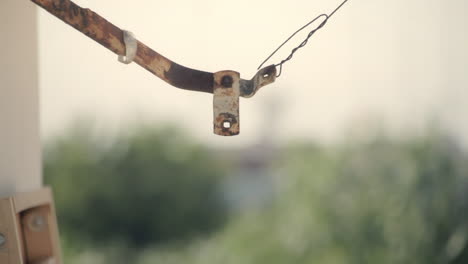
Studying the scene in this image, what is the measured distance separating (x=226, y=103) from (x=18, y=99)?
0.47 metres

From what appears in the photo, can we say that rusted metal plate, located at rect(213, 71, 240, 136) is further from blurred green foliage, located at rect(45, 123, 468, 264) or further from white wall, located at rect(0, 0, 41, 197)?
blurred green foliage, located at rect(45, 123, 468, 264)

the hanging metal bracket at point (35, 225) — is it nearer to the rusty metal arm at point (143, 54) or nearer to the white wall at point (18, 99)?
the white wall at point (18, 99)

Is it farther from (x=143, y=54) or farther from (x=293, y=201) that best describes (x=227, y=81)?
(x=293, y=201)

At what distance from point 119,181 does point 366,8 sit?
205 centimetres

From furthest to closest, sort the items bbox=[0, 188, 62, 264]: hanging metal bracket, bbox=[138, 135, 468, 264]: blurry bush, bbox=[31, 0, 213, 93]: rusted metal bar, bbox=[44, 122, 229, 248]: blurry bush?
bbox=[44, 122, 229, 248]: blurry bush, bbox=[138, 135, 468, 264]: blurry bush, bbox=[0, 188, 62, 264]: hanging metal bracket, bbox=[31, 0, 213, 93]: rusted metal bar

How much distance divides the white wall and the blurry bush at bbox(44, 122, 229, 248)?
3308mm

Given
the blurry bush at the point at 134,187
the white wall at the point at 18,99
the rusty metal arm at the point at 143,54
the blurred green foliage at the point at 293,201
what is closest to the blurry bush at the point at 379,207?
the blurred green foliage at the point at 293,201

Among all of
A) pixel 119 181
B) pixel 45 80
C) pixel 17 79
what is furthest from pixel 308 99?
pixel 17 79

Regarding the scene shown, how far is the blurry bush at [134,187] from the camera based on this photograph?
4.50 meters

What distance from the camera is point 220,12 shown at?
12.4ft

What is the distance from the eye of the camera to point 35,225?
1069mm

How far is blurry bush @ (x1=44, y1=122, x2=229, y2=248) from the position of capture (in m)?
4.50

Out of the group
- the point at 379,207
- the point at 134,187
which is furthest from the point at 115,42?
the point at 134,187

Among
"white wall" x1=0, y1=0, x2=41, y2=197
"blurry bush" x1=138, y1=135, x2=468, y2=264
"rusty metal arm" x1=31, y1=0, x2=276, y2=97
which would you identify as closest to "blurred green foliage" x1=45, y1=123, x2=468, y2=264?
"blurry bush" x1=138, y1=135, x2=468, y2=264
